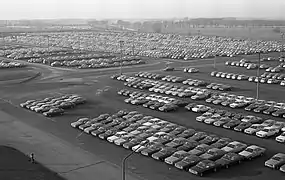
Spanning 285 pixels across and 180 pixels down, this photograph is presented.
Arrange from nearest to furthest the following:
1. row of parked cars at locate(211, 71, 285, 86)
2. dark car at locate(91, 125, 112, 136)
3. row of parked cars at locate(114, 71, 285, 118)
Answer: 1. dark car at locate(91, 125, 112, 136)
2. row of parked cars at locate(114, 71, 285, 118)
3. row of parked cars at locate(211, 71, 285, 86)

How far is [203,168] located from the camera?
15328mm

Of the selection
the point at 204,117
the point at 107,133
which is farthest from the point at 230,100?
the point at 107,133

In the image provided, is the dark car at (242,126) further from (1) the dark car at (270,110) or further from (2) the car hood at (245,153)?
(2) the car hood at (245,153)

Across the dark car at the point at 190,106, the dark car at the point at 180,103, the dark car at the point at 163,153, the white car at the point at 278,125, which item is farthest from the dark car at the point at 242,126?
the dark car at the point at 180,103

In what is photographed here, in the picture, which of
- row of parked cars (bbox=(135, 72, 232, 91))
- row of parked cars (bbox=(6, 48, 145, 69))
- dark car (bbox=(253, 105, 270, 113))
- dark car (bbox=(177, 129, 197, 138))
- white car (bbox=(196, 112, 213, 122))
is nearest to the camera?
dark car (bbox=(177, 129, 197, 138))

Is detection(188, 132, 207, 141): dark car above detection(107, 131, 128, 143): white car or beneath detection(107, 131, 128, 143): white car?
beneath

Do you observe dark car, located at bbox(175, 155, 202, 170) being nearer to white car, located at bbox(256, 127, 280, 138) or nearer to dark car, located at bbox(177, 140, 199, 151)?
dark car, located at bbox(177, 140, 199, 151)

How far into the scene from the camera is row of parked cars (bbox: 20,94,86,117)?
2533 centimetres

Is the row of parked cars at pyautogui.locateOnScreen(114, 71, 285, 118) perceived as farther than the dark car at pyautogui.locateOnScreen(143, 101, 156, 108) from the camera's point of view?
No

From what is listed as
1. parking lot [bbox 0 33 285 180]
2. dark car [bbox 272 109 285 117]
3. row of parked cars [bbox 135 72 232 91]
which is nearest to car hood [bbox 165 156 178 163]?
parking lot [bbox 0 33 285 180]

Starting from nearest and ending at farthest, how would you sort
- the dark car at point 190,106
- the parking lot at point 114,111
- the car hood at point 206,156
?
1. the parking lot at point 114,111
2. the car hood at point 206,156
3. the dark car at point 190,106

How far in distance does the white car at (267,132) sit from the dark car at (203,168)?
17.4ft

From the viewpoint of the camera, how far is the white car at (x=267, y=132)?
1977cm

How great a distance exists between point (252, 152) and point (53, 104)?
1580 centimetres
